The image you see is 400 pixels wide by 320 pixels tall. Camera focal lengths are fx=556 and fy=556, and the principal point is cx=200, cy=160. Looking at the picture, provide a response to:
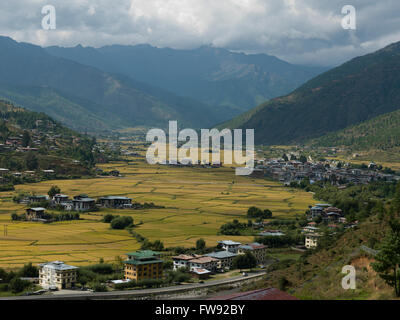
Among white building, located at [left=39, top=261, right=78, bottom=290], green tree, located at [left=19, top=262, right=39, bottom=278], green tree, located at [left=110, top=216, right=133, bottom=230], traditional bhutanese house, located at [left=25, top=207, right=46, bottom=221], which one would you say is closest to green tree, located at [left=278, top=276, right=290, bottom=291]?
white building, located at [left=39, top=261, right=78, bottom=290]

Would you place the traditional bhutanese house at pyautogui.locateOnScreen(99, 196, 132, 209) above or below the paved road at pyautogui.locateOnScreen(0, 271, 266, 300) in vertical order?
above

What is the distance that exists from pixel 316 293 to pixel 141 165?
109 metres

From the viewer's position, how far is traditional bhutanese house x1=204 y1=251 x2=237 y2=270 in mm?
42594

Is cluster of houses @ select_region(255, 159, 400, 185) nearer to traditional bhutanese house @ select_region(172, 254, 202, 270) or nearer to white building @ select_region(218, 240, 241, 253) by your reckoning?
white building @ select_region(218, 240, 241, 253)

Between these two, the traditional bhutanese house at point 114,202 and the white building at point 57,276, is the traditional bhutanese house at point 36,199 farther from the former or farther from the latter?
the white building at point 57,276

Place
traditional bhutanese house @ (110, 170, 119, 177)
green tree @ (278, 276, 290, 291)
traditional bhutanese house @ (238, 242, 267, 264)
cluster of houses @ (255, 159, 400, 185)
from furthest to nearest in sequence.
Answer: traditional bhutanese house @ (110, 170, 119, 177) → cluster of houses @ (255, 159, 400, 185) → traditional bhutanese house @ (238, 242, 267, 264) → green tree @ (278, 276, 290, 291)

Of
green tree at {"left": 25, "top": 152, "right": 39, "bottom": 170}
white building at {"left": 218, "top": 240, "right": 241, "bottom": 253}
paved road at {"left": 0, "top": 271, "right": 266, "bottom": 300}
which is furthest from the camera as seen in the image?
green tree at {"left": 25, "top": 152, "right": 39, "bottom": 170}

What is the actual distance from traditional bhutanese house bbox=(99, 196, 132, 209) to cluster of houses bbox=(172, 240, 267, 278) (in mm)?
28213

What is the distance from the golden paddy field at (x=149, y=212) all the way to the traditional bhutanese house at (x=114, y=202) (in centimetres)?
248

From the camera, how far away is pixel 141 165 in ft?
439

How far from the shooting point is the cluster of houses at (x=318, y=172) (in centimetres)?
10612

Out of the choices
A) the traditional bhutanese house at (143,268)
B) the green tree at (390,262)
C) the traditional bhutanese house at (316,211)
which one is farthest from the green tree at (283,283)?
the traditional bhutanese house at (316,211)

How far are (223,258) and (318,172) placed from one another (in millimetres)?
80811
